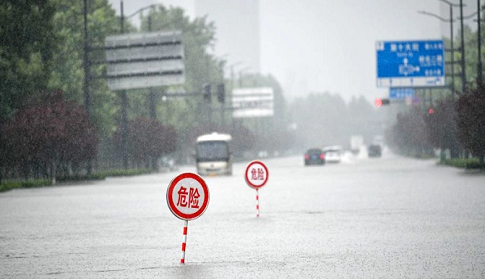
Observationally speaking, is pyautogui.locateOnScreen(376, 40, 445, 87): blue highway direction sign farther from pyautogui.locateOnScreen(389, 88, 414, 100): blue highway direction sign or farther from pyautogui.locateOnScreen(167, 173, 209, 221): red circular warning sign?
pyautogui.locateOnScreen(167, 173, 209, 221): red circular warning sign

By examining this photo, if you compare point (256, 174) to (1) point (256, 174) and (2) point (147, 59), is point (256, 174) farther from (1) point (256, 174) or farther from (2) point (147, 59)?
(2) point (147, 59)

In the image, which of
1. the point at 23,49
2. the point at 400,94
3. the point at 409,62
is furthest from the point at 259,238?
the point at 400,94

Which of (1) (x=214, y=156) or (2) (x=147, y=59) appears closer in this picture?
(2) (x=147, y=59)

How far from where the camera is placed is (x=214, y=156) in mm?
60156

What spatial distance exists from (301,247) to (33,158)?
115 feet

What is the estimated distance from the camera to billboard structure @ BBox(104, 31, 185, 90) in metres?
54.4

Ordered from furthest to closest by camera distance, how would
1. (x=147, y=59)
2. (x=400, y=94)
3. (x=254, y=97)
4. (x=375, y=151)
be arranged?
(x=375, y=151), (x=254, y=97), (x=400, y=94), (x=147, y=59)

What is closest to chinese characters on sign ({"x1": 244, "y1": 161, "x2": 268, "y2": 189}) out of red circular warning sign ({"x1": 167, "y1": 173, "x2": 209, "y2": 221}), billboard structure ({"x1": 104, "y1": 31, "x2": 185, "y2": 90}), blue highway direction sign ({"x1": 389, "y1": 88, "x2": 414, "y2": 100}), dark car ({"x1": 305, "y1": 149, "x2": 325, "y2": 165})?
red circular warning sign ({"x1": 167, "y1": 173, "x2": 209, "y2": 221})

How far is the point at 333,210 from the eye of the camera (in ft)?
77.6

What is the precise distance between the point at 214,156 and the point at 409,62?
524 inches

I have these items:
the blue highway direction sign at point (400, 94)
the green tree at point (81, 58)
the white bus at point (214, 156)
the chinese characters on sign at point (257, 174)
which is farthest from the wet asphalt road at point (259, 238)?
the blue highway direction sign at point (400, 94)

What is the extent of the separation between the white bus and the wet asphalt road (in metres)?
29.1

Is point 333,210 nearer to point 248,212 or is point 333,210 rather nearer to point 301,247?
point 248,212

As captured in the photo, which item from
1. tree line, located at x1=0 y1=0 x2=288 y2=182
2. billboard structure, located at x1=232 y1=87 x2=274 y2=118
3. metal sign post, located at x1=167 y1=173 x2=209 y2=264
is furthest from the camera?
billboard structure, located at x1=232 y1=87 x2=274 y2=118
